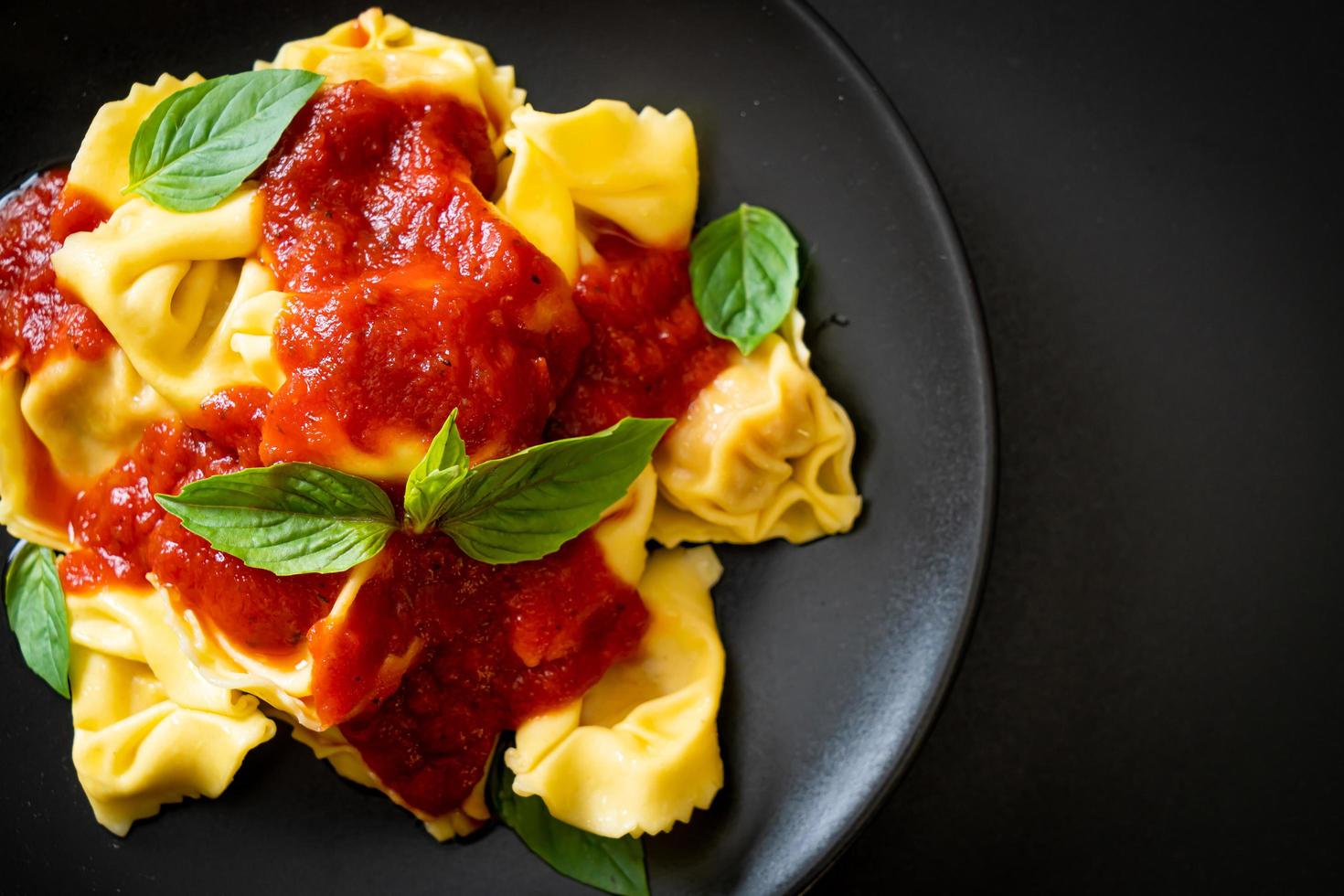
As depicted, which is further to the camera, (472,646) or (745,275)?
(745,275)

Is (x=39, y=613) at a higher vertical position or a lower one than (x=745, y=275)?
lower

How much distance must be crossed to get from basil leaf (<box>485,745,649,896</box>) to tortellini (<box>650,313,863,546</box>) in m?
0.86

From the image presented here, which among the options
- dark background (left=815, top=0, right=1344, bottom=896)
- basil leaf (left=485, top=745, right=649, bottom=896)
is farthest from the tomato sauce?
dark background (left=815, top=0, right=1344, bottom=896)

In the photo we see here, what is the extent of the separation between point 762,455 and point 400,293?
1.13m

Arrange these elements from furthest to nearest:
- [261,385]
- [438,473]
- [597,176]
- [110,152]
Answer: [597,176] < [110,152] < [261,385] < [438,473]

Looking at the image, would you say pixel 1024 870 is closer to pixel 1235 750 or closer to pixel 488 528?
pixel 1235 750

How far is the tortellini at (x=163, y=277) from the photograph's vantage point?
2.88 meters

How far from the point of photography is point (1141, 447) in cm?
365

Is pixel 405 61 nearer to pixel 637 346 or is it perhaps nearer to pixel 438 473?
pixel 637 346

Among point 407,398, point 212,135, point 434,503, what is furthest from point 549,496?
point 212,135

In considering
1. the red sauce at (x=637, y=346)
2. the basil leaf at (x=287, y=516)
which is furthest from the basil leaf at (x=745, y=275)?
the basil leaf at (x=287, y=516)

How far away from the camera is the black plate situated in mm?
3059

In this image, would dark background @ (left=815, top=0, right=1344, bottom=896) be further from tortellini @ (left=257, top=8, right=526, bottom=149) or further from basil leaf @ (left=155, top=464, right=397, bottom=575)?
basil leaf @ (left=155, top=464, right=397, bottom=575)

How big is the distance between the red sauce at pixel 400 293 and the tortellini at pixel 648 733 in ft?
2.39
